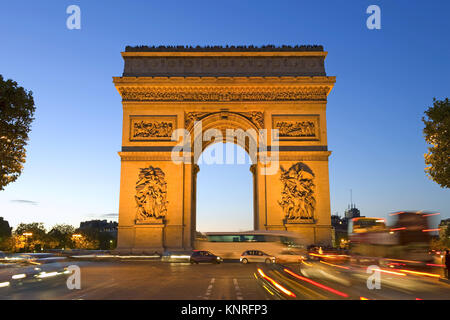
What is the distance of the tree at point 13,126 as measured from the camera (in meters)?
19.1

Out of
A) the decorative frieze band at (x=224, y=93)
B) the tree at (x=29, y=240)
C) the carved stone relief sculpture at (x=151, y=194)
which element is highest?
the decorative frieze band at (x=224, y=93)

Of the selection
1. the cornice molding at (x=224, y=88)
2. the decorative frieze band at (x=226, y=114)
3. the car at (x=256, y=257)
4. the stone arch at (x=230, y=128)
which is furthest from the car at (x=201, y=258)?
the cornice molding at (x=224, y=88)

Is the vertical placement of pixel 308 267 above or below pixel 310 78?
below

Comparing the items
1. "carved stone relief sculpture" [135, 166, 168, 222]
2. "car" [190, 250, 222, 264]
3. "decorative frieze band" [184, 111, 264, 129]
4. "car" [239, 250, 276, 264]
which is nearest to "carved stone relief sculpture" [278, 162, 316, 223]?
"car" [239, 250, 276, 264]

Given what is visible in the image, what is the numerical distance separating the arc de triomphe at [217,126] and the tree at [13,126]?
1206 centimetres

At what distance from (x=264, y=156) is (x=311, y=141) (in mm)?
3837

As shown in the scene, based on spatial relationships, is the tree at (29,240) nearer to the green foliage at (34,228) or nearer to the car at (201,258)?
the green foliage at (34,228)

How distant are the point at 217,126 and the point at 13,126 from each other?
59.2 ft

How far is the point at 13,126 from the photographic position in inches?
770

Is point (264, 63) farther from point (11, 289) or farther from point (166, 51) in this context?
point (11, 289)

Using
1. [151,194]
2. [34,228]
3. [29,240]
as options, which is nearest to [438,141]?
[151,194]

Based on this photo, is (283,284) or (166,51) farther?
(166,51)
